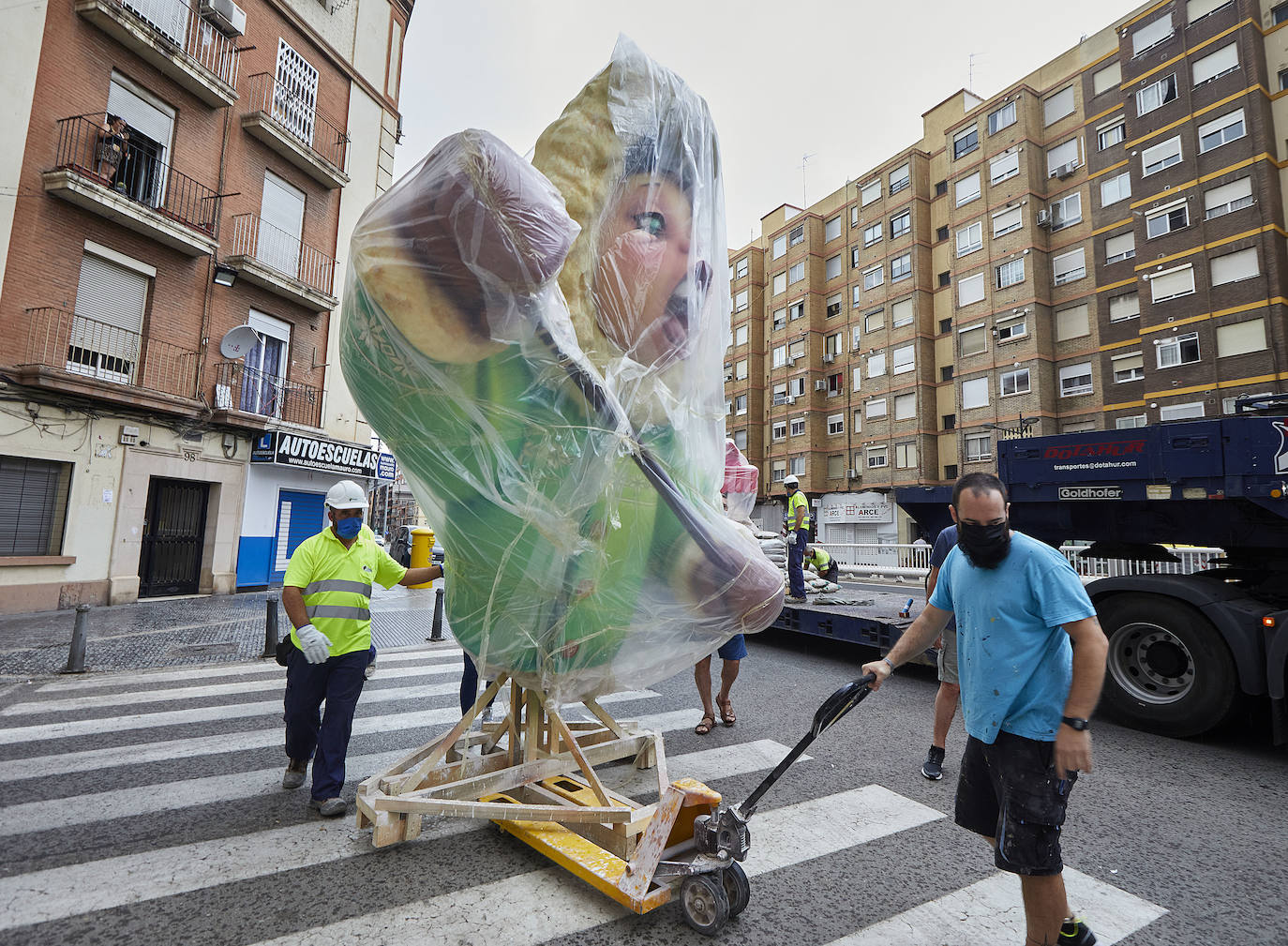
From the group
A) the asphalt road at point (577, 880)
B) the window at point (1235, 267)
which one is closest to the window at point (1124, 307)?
the window at point (1235, 267)

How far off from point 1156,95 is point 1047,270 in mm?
7063

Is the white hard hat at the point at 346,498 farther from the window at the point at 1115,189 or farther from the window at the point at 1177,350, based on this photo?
the window at the point at 1115,189

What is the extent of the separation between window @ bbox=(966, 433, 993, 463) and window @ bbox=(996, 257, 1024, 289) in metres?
6.96

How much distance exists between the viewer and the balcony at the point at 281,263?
1464cm

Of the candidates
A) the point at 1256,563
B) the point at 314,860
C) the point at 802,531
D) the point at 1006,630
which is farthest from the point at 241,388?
the point at 1256,563

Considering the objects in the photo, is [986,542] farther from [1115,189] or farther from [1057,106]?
[1057,106]

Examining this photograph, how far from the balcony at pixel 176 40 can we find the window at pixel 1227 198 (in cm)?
3094

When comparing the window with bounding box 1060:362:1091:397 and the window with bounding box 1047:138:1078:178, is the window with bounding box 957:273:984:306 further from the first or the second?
the window with bounding box 1060:362:1091:397

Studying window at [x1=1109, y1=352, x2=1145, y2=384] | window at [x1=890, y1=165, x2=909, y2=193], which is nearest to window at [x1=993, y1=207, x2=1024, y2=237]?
window at [x1=890, y1=165, x2=909, y2=193]

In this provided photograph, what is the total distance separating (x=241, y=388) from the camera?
1475 centimetres

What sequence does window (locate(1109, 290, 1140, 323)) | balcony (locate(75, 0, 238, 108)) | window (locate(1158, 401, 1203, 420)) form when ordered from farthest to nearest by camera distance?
window (locate(1109, 290, 1140, 323))
window (locate(1158, 401, 1203, 420))
balcony (locate(75, 0, 238, 108))

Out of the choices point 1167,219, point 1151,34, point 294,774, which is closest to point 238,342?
point 294,774

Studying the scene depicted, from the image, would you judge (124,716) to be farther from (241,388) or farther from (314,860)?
(241,388)

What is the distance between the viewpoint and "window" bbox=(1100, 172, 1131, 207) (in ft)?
86.6
